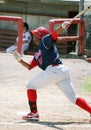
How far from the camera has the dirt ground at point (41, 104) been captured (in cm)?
795

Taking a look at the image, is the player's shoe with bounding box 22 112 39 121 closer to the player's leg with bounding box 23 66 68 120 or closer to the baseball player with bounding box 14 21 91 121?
the baseball player with bounding box 14 21 91 121

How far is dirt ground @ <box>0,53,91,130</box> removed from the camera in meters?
7.95

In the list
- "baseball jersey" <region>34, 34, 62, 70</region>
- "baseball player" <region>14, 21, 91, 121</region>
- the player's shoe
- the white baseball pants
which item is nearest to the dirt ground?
the player's shoe

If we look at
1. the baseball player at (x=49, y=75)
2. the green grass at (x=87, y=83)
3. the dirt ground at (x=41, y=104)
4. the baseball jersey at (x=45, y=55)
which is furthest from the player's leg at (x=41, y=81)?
the green grass at (x=87, y=83)

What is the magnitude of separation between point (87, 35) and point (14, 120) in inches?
329

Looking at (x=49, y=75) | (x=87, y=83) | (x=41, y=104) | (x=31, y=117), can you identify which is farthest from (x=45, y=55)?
(x=87, y=83)

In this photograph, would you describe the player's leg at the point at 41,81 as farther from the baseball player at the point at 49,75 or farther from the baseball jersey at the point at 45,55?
the baseball jersey at the point at 45,55

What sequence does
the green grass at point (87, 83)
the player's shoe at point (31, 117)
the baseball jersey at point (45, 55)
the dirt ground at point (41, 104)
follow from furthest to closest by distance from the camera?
the green grass at point (87, 83), the player's shoe at point (31, 117), the baseball jersey at point (45, 55), the dirt ground at point (41, 104)

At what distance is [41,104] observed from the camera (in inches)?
384

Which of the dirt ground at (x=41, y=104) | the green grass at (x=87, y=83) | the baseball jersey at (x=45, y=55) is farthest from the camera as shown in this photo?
the green grass at (x=87, y=83)

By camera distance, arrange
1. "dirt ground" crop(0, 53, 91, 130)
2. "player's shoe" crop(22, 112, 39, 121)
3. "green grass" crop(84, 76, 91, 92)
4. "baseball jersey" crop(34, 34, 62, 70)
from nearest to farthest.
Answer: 1. "dirt ground" crop(0, 53, 91, 130)
2. "baseball jersey" crop(34, 34, 62, 70)
3. "player's shoe" crop(22, 112, 39, 121)
4. "green grass" crop(84, 76, 91, 92)

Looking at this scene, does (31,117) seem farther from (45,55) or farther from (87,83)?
(87,83)

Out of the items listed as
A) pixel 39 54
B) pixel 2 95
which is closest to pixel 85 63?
pixel 2 95

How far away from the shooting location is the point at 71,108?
372 inches
